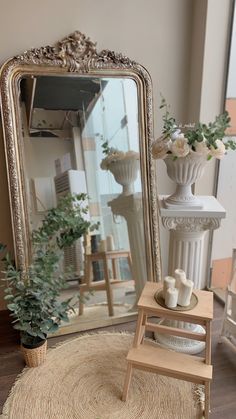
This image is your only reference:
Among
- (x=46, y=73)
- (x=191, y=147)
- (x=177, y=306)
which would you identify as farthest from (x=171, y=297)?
(x=46, y=73)

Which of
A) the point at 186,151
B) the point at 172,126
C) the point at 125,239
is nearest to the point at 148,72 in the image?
the point at 172,126

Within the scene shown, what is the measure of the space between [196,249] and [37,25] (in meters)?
1.51

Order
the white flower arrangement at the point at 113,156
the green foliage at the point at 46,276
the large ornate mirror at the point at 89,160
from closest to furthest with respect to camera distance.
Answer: the green foliage at the point at 46,276 → the large ornate mirror at the point at 89,160 → the white flower arrangement at the point at 113,156

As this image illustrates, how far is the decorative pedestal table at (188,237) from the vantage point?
1.68 m

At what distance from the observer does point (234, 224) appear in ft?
7.80

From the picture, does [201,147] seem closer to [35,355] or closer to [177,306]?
[177,306]

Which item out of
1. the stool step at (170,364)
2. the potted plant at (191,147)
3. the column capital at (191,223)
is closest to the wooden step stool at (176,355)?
the stool step at (170,364)

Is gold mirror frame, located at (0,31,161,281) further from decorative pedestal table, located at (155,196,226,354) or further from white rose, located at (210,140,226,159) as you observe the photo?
white rose, located at (210,140,226,159)

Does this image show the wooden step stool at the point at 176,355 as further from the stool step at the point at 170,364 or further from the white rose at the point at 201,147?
the white rose at the point at 201,147

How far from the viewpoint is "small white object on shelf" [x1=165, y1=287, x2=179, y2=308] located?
1.50 meters

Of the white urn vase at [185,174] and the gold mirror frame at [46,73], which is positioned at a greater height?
the gold mirror frame at [46,73]

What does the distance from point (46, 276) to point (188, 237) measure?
31.7 inches

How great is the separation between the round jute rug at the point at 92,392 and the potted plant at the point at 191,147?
107cm

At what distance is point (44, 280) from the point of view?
174cm
